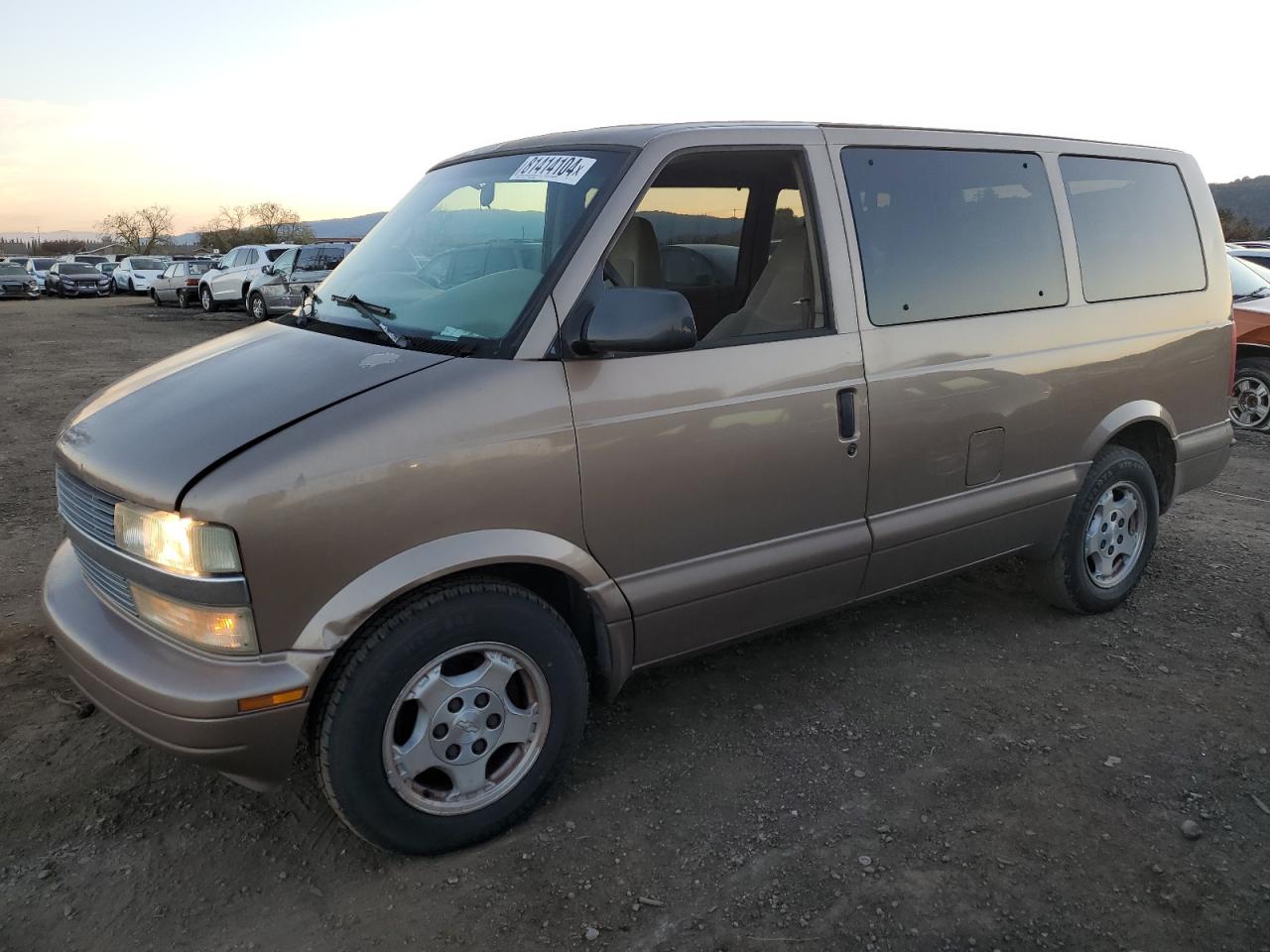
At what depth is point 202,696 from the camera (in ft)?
7.39

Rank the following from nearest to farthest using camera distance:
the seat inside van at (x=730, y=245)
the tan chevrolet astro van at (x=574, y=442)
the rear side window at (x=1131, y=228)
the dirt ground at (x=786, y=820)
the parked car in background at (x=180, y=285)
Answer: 1. the tan chevrolet astro van at (x=574, y=442)
2. the dirt ground at (x=786, y=820)
3. the seat inside van at (x=730, y=245)
4. the rear side window at (x=1131, y=228)
5. the parked car in background at (x=180, y=285)

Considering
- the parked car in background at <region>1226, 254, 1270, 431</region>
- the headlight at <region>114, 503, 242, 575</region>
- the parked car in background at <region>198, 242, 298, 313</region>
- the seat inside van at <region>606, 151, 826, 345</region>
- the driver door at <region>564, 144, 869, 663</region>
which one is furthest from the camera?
the parked car in background at <region>198, 242, 298, 313</region>

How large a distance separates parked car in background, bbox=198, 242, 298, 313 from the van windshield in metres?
21.3

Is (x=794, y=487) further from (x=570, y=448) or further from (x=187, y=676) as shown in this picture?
(x=187, y=676)

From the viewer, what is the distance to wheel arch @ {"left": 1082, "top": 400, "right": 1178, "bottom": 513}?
4.02 meters

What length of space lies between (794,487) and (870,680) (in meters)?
1.10

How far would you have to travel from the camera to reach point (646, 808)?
293cm

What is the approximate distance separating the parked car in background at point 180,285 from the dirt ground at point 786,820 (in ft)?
81.1

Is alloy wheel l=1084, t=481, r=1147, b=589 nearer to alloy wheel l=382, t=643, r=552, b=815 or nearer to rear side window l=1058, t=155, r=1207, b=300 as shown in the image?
rear side window l=1058, t=155, r=1207, b=300

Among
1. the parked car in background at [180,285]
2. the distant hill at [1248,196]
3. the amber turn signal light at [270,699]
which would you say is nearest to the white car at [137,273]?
the parked car in background at [180,285]

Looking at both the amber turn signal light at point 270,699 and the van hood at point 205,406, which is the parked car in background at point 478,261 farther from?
the amber turn signal light at point 270,699

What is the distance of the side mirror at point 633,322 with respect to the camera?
258 cm

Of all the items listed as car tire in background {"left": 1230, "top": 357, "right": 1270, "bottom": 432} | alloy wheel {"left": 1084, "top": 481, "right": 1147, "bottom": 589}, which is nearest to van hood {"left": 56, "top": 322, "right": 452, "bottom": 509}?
alloy wheel {"left": 1084, "top": 481, "right": 1147, "bottom": 589}

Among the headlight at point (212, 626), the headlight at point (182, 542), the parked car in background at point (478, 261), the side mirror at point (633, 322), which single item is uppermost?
the parked car in background at point (478, 261)
